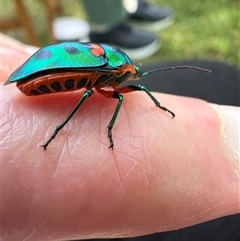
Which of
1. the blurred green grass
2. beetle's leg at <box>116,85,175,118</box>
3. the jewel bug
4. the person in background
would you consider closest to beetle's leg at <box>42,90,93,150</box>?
the jewel bug

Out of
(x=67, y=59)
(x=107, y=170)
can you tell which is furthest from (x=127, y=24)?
(x=107, y=170)

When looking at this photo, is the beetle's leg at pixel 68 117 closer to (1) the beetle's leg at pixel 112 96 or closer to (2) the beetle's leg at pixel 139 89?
(1) the beetle's leg at pixel 112 96

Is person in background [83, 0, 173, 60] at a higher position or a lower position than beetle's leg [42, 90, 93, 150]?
lower

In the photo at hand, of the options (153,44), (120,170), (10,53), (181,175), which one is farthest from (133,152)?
(153,44)

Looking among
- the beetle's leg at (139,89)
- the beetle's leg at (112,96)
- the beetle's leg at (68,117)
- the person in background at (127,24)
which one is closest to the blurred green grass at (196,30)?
the person in background at (127,24)

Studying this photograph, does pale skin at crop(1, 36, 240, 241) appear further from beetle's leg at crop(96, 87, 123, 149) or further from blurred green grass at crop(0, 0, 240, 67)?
blurred green grass at crop(0, 0, 240, 67)

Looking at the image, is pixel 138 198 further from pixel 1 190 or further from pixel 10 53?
pixel 10 53
